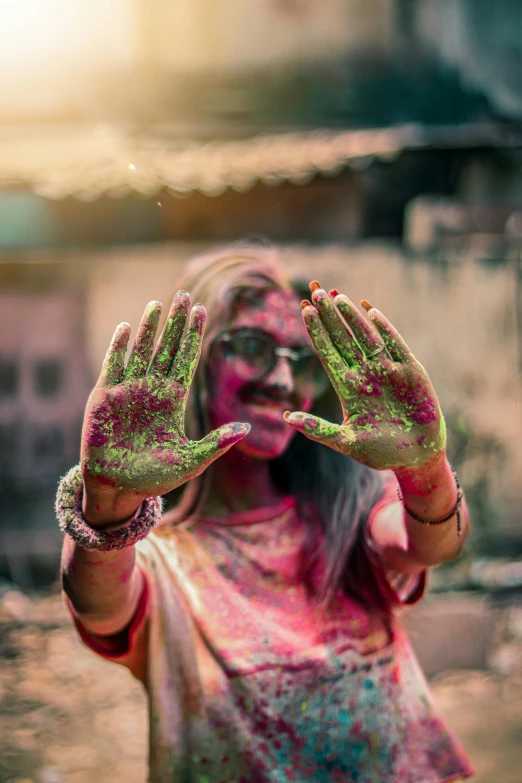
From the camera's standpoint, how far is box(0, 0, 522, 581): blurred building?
5570 mm

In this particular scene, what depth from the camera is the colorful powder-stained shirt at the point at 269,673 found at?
1.64m

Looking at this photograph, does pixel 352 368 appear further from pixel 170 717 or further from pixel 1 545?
pixel 1 545

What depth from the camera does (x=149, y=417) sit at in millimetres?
1440

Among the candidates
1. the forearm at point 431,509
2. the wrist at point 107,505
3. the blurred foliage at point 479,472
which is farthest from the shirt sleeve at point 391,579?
the blurred foliage at point 479,472

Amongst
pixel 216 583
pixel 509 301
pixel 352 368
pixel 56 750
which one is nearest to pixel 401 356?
pixel 352 368

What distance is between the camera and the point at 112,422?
141 centimetres

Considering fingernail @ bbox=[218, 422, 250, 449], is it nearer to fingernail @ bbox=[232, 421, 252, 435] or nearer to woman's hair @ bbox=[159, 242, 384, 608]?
fingernail @ bbox=[232, 421, 252, 435]

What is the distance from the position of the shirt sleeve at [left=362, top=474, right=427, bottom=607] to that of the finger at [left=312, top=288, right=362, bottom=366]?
48cm

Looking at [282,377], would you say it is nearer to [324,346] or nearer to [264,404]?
[264,404]

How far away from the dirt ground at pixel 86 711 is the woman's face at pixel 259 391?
9.49 feet

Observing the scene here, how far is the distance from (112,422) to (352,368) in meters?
0.42

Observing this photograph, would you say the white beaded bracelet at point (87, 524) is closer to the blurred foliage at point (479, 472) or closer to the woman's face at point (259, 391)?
the woman's face at point (259, 391)

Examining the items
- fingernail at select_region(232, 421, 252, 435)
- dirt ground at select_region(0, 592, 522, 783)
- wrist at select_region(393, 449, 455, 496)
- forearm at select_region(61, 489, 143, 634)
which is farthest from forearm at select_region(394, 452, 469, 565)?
dirt ground at select_region(0, 592, 522, 783)

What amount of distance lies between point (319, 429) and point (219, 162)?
529 centimetres
